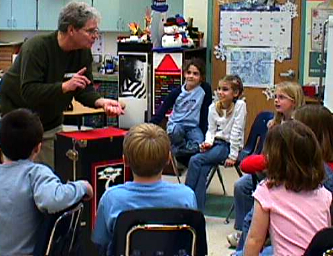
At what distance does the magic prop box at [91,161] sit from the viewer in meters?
2.90

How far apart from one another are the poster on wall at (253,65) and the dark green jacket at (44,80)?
333 centimetres

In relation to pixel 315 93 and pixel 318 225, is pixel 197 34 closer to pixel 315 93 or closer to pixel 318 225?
pixel 315 93

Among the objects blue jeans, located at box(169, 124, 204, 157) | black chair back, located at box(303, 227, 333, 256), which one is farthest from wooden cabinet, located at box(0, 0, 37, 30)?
black chair back, located at box(303, 227, 333, 256)

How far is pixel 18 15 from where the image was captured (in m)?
8.13

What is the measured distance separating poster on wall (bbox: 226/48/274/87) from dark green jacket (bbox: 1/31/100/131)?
333 cm

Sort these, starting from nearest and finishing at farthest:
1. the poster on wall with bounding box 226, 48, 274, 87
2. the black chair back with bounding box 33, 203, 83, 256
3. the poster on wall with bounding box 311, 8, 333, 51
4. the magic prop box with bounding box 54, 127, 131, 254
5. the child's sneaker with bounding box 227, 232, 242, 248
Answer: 1. the black chair back with bounding box 33, 203, 83, 256
2. the magic prop box with bounding box 54, 127, 131, 254
3. the child's sneaker with bounding box 227, 232, 242, 248
4. the poster on wall with bounding box 311, 8, 333, 51
5. the poster on wall with bounding box 226, 48, 274, 87

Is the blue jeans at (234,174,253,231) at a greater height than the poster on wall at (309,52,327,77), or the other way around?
the poster on wall at (309,52,327,77)

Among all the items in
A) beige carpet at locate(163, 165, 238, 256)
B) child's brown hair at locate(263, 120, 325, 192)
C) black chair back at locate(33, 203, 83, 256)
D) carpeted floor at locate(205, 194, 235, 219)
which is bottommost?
beige carpet at locate(163, 165, 238, 256)

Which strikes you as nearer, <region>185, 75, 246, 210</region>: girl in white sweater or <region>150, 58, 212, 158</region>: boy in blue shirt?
<region>185, 75, 246, 210</region>: girl in white sweater

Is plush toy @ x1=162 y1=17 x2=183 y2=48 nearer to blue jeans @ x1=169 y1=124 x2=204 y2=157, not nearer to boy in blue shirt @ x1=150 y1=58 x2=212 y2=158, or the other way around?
boy in blue shirt @ x1=150 y1=58 x2=212 y2=158

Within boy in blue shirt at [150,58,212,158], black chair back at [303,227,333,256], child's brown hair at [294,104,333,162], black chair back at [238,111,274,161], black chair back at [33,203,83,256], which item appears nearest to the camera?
black chair back at [303,227,333,256]

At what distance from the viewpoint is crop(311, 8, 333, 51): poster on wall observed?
5.89 metres

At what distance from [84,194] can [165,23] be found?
405 cm

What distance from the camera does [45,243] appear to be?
220cm
